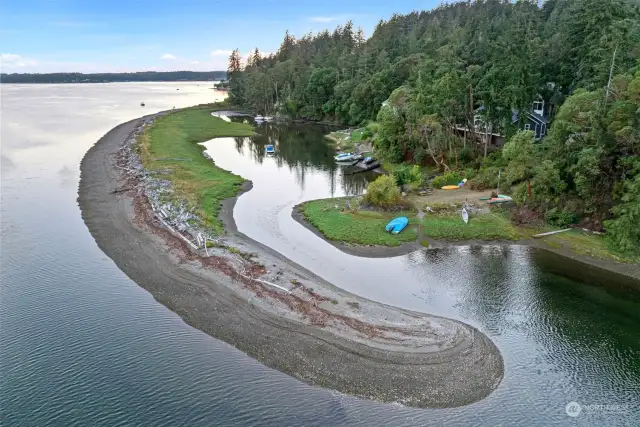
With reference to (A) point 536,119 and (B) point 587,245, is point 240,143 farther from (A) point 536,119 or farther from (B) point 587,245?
(B) point 587,245

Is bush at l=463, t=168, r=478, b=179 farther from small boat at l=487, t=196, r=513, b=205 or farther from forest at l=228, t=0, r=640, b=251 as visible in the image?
small boat at l=487, t=196, r=513, b=205

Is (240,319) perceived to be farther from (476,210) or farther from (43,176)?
(43,176)

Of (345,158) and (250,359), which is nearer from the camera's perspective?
(250,359)

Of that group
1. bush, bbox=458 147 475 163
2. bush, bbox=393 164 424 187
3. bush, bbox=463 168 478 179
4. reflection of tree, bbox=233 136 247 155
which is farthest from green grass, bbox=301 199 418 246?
reflection of tree, bbox=233 136 247 155

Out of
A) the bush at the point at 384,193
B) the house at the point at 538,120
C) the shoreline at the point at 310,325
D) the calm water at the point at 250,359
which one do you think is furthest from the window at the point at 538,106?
the shoreline at the point at 310,325

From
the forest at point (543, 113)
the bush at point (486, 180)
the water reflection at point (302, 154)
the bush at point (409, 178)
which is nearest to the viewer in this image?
the forest at point (543, 113)

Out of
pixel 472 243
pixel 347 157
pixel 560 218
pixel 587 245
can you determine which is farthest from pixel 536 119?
pixel 472 243

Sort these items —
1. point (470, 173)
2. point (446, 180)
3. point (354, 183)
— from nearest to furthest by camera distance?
point (446, 180) → point (470, 173) → point (354, 183)

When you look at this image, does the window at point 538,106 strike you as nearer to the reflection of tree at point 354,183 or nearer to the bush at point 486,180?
the bush at point 486,180
